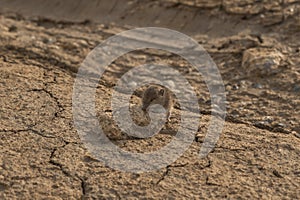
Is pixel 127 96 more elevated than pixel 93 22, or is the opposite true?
pixel 93 22

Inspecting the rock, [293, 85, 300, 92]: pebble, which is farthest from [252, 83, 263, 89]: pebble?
[293, 85, 300, 92]: pebble

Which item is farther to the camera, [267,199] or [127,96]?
[127,96]

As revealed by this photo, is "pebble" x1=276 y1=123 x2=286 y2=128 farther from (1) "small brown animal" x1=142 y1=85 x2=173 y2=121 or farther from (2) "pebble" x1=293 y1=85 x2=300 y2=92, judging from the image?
(1) "small brown animal" x1=142 y1=85 x2=173 y2=121

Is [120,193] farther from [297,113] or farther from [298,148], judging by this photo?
[297,113]

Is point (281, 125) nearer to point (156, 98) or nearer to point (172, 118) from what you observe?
point (172, 118)

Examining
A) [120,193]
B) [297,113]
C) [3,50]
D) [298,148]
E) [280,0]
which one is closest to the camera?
[120,193]

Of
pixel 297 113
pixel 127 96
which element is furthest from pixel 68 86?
pixel 297 113
